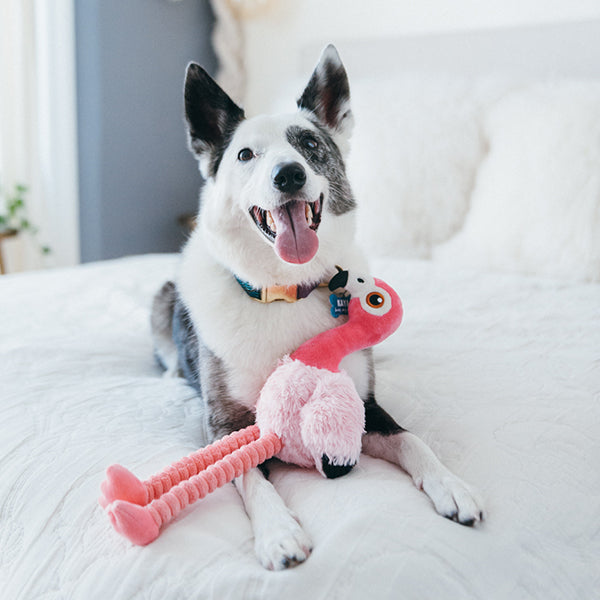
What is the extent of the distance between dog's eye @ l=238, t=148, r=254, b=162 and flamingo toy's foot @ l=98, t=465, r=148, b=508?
699 mm

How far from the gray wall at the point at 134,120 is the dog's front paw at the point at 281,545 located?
114 inches

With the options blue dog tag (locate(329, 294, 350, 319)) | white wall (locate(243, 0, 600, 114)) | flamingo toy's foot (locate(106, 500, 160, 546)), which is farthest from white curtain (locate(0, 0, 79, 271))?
flamingo toy's foot (locate(106, 500, 160, 546))

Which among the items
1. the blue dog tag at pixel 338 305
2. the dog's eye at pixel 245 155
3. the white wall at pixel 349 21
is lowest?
the blue dog tag at pixel 338 305

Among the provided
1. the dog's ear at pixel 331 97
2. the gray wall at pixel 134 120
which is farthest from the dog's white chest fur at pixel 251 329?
the gray wall at pixel 134 120

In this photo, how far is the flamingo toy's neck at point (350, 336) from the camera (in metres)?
0.97

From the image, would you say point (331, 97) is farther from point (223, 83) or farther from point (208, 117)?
point (223, 83)

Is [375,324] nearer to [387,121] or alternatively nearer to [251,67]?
[387,121]

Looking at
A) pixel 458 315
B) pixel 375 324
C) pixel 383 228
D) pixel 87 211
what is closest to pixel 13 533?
pixel 375 324

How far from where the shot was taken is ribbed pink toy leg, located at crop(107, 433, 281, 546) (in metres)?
0.67

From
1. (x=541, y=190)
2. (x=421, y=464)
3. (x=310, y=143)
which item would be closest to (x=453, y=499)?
(x=421, y=464)

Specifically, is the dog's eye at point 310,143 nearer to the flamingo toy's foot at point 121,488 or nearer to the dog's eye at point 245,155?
the dog's eye at point 245,155

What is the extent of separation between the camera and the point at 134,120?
335 cm

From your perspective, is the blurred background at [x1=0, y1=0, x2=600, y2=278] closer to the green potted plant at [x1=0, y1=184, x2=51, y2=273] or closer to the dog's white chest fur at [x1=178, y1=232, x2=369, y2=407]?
the green potted plant at [x1=0, y1=184, x2=51, y2=273]

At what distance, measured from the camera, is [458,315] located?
1598 mm
